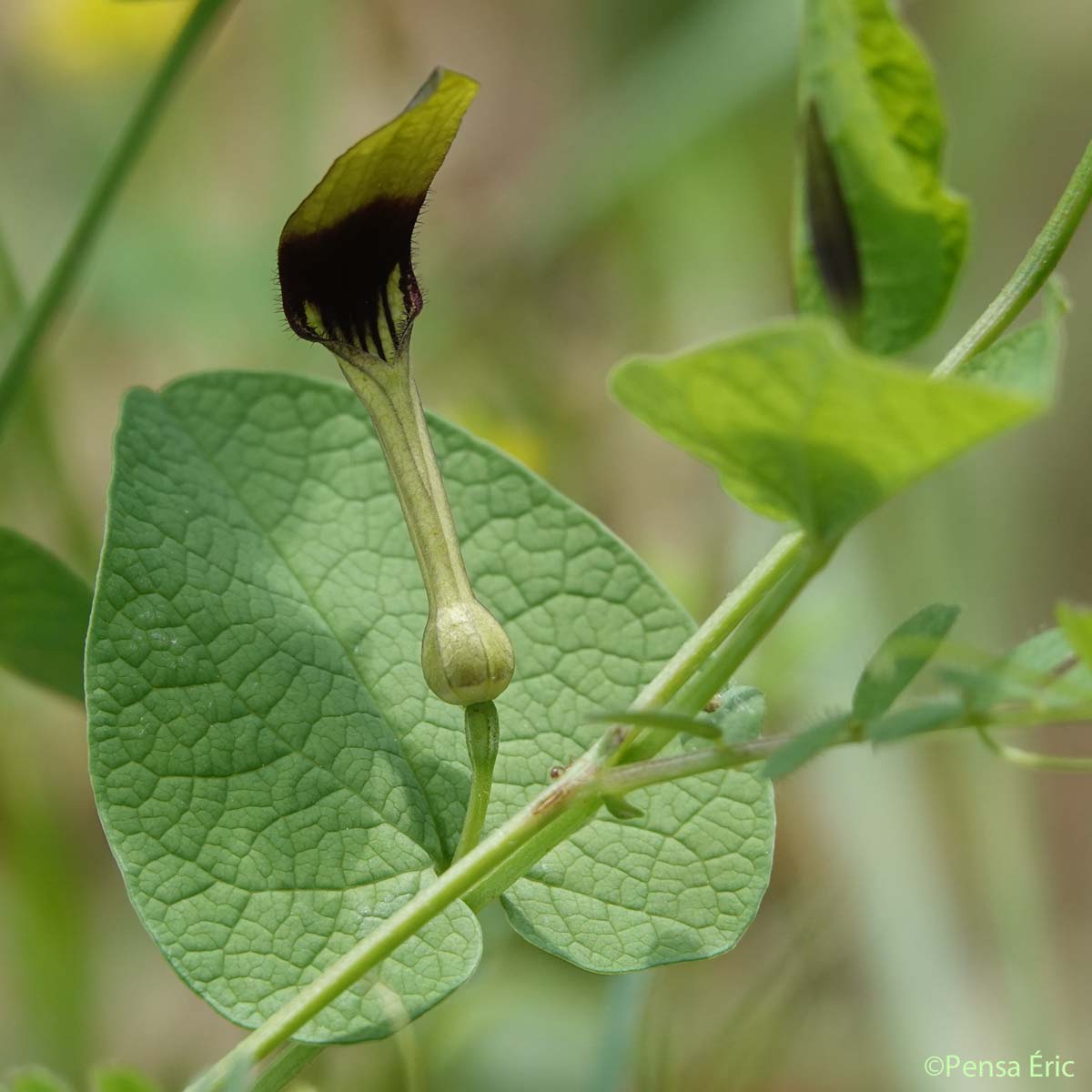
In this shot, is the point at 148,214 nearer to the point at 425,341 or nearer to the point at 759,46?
the point at 425,341

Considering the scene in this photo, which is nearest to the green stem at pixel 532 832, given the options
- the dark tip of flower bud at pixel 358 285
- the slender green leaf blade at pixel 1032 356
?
the slender green leaf blade at pixel 1032 356

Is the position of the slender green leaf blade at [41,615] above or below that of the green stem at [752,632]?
above

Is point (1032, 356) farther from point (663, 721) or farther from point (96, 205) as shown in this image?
point (96, 205)

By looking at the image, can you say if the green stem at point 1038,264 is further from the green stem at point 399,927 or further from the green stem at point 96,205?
the green stem at point 96,205

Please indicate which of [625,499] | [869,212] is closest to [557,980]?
[625,499]

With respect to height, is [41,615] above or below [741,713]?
above

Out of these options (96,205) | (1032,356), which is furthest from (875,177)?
(96,205)
